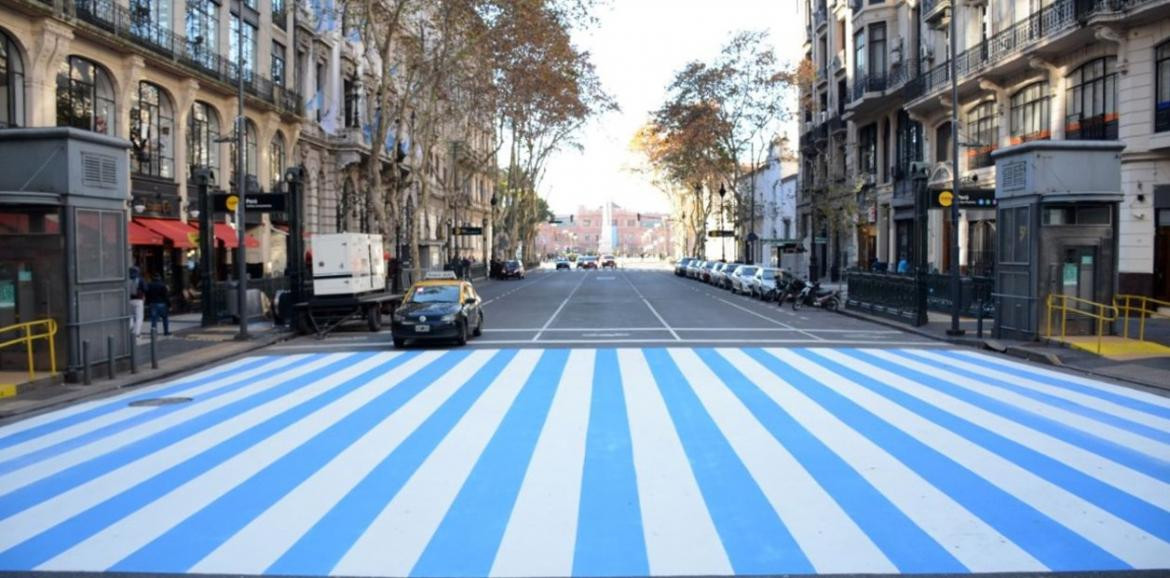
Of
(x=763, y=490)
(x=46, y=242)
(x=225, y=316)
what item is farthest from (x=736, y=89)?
(x=763, y=490)

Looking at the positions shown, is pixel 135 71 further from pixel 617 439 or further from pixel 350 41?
pixel 617 439

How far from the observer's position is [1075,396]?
12.8m

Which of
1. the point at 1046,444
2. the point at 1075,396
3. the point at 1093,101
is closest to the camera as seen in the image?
the point at 1046,444

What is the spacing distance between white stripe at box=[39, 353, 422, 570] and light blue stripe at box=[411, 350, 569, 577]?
6.89 feet

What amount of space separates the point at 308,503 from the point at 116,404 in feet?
22.8

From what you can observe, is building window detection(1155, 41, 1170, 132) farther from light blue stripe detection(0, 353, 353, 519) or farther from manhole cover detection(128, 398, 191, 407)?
manhole cover detection(128, 398, 191, 407)

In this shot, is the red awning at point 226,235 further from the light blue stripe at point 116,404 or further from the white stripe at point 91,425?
the white stripe at point 91,425

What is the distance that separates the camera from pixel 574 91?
161 feet

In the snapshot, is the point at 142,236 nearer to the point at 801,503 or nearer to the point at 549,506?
the point at 549,506

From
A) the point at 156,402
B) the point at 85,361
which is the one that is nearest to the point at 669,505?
the point at 156,402

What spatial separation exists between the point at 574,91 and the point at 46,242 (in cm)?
3710

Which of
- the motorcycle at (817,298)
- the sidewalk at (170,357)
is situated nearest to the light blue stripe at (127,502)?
the sidewalk at (170,357)

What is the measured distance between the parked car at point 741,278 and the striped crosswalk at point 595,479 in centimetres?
2944

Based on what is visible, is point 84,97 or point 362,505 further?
point 84,97
